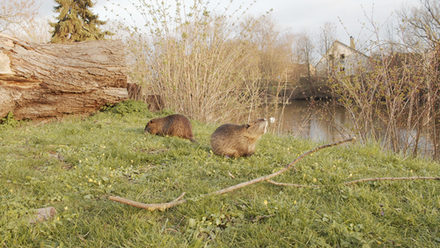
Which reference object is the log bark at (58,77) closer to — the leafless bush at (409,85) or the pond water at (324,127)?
the pond water at (324,127)

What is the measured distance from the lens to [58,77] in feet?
24.4

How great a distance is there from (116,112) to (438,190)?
8.46 meters

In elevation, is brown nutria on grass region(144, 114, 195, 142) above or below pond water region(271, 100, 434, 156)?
above

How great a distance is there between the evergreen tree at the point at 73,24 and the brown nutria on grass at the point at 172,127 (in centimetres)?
1246

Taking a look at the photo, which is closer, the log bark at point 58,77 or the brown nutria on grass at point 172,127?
the brown nutria on grass at point 172,127

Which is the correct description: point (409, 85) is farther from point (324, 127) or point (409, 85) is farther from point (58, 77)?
point (58, 77)

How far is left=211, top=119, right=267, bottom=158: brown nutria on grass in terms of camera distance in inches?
154

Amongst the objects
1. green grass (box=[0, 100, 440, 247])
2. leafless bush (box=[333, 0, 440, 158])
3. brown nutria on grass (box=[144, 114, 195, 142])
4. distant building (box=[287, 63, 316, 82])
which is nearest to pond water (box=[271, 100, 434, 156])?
leafless bush (box=[333, 0, 440, 158])

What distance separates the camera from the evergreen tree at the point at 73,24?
52.7ft

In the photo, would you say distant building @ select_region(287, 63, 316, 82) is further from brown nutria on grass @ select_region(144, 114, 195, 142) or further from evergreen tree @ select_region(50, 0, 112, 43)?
brown nutria on grass @ select_region(144, 114, 195, 142)

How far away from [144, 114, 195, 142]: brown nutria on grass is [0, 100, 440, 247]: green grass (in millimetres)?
1251

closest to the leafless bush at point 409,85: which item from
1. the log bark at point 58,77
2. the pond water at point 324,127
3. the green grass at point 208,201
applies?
the pond water at point 324,127

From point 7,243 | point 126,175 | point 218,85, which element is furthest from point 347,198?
point 218,85

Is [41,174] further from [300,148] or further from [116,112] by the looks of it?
[116,112]
